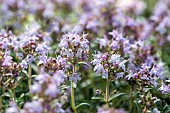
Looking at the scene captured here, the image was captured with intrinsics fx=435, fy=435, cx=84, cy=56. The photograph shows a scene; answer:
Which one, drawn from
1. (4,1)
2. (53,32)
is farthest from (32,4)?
(53,32)

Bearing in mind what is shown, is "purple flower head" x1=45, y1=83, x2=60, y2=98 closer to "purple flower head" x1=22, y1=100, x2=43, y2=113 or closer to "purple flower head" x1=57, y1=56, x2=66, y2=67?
"purple flower head" x1=22, y1=100, x2=43, y2=113

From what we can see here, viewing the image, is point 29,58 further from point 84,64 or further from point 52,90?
point 52,90

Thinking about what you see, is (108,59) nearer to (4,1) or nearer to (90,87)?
(90,87)

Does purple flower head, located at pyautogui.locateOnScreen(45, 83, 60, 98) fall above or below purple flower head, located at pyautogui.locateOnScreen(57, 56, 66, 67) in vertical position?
below

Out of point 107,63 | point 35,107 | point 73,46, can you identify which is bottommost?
point 35,107

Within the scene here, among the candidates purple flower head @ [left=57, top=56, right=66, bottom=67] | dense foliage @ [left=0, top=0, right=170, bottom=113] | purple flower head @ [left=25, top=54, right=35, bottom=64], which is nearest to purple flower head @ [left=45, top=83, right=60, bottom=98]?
dense foliage @ [left=0, top=0, right=170, bottom=113]

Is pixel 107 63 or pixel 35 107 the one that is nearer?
pixel 35 107

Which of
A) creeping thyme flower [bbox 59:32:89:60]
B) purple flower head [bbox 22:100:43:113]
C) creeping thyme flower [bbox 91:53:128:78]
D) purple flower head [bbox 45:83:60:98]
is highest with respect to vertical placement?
creeping thyme flower [bbox 59:32:89:60]

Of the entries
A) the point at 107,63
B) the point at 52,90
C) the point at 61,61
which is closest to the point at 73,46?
the point at 61,61

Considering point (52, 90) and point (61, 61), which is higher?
point (61, 61)
